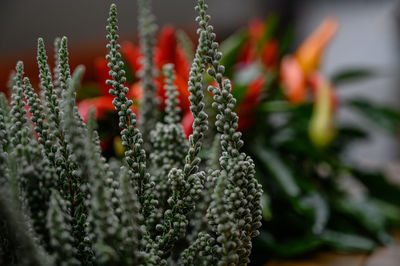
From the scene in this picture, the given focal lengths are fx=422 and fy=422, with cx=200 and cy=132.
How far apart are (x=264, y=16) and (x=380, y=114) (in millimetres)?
2735

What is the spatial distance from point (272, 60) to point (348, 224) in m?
0.32

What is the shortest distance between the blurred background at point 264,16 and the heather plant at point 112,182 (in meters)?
1.24

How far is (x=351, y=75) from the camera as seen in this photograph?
82 centimetres

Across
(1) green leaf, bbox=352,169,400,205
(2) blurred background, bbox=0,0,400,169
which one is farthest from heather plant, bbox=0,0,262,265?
(2) blurred background, bbox=0,0,400,169

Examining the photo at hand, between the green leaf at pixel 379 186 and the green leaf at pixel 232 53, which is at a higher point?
the green leaf at pixel 232 53

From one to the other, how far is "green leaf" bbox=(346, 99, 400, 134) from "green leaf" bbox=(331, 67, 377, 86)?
0.06m

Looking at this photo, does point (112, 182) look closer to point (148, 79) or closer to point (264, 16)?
point (148, 79)

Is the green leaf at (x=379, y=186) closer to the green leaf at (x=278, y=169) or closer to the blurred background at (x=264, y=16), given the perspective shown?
the green leaf at (x=278, y=169)

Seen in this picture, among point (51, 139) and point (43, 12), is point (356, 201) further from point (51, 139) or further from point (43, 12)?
point (43, 12)

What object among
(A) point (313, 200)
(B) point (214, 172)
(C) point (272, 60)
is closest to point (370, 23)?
(C) point (272, 60)

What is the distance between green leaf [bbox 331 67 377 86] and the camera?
0.82 metres

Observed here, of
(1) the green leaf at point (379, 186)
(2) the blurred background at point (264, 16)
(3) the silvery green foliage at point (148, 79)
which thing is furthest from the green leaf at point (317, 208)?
(2) the blurred background at point (264, 16)

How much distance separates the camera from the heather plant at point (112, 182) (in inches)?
9.7

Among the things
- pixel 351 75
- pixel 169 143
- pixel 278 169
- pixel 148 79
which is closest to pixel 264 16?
pixel 351 75
